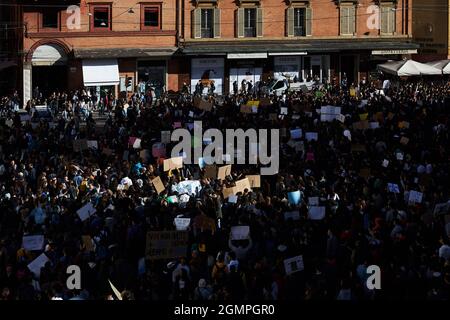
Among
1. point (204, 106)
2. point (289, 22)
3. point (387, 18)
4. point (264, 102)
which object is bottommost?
point (204, 106)

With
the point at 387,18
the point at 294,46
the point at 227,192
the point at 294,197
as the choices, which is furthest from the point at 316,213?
the point at 387,18

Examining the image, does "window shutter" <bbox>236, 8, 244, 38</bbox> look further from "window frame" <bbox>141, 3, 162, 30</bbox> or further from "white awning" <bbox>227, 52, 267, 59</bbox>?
"window frame" <bbox>141, 3, 162, 30</bbox>

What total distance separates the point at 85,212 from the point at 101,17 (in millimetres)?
31344

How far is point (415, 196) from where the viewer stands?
2150cm

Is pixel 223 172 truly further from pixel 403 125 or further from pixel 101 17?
pixel 101 17

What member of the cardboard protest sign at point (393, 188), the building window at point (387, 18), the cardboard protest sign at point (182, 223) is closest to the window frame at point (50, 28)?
the building window at point (387, 18)

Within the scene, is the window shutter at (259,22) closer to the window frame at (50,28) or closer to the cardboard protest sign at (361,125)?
the window frame at (50,28)

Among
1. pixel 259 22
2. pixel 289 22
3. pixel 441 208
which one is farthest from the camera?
pixel 289 22

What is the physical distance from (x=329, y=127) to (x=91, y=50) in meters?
22.6

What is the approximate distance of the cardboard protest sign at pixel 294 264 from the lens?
54.5 feet

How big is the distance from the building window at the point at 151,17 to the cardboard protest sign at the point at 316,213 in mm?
32644

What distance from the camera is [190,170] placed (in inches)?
1086
